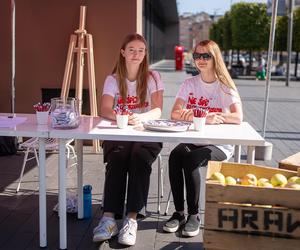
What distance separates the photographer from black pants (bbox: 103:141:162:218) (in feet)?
10.7

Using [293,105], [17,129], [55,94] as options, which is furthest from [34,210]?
[293,105]

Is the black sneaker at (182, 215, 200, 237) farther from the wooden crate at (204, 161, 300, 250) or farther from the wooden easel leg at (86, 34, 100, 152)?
the wooden easel leg at (86, 34, 100, 152)

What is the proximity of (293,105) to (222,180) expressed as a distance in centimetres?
1019

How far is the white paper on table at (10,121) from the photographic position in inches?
123

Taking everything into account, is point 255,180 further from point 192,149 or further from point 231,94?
point 231,94

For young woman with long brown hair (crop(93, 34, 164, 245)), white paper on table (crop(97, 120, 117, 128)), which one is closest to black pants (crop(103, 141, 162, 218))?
young woman with long brown hair (crop(93, 34, 164, 245))

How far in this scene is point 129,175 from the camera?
328 cm

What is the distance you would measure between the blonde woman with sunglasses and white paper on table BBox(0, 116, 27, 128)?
108cm

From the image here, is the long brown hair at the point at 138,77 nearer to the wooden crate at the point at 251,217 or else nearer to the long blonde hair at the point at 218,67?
the long blonde hair at the point at 218,67

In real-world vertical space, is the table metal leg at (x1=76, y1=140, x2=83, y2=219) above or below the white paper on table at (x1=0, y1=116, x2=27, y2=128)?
below

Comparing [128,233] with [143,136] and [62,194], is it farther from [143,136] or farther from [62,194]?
[143,136]

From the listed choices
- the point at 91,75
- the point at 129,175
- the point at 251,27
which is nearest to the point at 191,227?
the point at 129,175

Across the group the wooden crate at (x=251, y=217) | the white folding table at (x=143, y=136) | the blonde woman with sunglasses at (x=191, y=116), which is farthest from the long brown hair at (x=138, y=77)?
the wooden crate at (x=251, y=217)

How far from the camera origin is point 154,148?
133 inches
